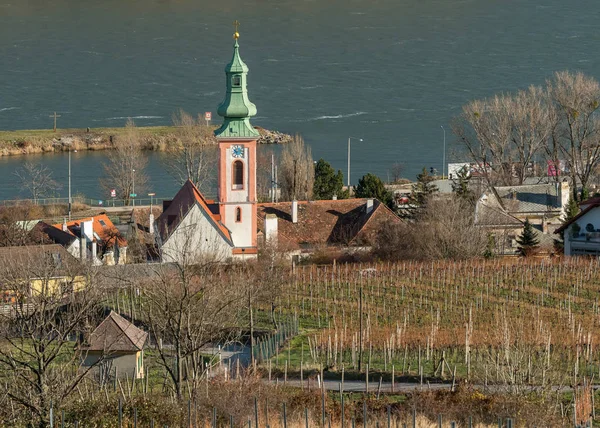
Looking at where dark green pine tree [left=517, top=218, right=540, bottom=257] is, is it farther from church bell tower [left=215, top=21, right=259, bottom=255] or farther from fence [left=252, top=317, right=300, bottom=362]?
fence [left=252, top=317, right=300, bottom=362]

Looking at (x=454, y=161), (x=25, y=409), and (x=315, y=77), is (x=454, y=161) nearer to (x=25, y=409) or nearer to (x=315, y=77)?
(x=315, y=77)

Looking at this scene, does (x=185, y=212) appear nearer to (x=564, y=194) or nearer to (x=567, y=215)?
(x=567, y=215)

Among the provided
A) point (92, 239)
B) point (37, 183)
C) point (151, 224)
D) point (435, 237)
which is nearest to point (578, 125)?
point (435, 237)

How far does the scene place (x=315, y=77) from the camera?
118 meters

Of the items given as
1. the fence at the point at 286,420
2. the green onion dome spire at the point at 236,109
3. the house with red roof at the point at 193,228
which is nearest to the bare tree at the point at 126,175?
the house with red roof at the point at 193,228

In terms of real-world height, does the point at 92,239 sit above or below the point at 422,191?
below

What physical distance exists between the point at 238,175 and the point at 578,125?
26425mm

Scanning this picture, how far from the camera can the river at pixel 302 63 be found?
322 feet

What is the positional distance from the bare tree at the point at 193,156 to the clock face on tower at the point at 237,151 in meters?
19.2

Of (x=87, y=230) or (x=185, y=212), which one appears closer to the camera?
(x=87, y=230)

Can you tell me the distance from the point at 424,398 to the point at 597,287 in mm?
15322

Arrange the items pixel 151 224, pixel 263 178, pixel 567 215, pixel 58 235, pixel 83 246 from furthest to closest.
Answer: pixel 263 178 → pixel 567 215 → pixel 151 224 → pixel 58 235 → pixel 83 246

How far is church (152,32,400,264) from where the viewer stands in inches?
1929

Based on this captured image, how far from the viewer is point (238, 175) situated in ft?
168
